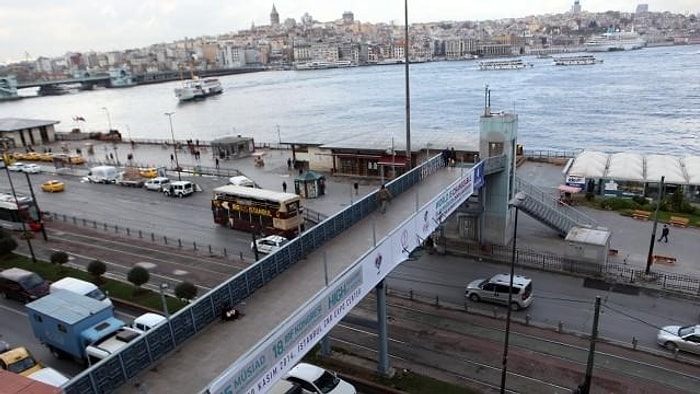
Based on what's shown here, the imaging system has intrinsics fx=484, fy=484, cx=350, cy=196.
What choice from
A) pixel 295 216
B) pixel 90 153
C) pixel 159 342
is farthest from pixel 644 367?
pixel 90 153

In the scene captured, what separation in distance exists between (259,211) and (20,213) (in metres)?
20.3

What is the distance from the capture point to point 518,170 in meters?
51.8

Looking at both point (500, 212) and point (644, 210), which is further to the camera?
point (644, 210)

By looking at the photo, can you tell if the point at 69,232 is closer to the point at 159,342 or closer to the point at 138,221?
the point at 138,221

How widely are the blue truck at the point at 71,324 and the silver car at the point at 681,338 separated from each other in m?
22.8

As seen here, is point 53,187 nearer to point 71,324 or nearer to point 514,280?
point 71,324

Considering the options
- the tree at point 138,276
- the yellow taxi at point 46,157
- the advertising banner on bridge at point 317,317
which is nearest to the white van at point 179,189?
the tree at point 138,276

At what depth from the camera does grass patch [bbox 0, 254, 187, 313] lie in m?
25.4

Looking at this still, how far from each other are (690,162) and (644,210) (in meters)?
12.4

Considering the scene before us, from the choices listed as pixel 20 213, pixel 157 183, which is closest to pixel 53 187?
pixel 157 183

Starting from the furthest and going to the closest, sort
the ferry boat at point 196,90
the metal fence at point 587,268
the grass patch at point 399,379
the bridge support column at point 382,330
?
1. the ferry boat at point 196,90
2. the metal fence at point 587,268
3. the bridge support column at point 382,330
4. the grass patch at point 399,379

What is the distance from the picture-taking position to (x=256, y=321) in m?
12.8

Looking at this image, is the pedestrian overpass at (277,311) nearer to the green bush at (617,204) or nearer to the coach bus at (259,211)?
the coach bus at (259,211)

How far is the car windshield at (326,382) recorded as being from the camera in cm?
1633
